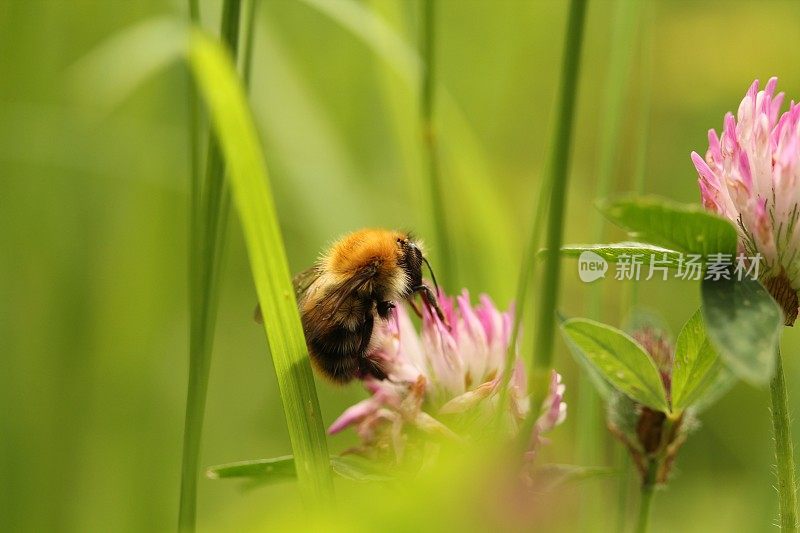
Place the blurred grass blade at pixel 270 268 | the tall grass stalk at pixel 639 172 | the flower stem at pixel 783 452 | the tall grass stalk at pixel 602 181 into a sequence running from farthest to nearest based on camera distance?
the tall grass stalk at pixel 602 181, the tall grass stalk at pixel 639 172, the blurred grass blade at pixel 270 268, the flower stem at pixel 783 452

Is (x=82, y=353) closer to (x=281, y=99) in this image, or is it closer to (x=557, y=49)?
(x=281, y=99)

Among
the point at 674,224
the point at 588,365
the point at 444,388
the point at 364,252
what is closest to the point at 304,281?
the point at 364,252

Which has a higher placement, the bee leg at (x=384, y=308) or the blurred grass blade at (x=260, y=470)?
the bee leg at (x=384, y=308)

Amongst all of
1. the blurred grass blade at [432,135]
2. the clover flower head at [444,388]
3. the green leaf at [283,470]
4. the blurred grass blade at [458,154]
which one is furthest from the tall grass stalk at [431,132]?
the green leaf at [283,470]

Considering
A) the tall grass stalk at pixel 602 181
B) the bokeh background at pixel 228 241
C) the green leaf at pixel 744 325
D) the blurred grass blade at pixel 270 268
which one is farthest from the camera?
the bokeh background at pixel 228 241

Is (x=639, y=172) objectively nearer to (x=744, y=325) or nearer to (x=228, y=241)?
(x=744, y=325)

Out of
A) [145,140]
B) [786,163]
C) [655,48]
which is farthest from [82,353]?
[655,48]

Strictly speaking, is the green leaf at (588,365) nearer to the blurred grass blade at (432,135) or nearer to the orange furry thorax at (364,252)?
the orange furry thorax at (364,252)
